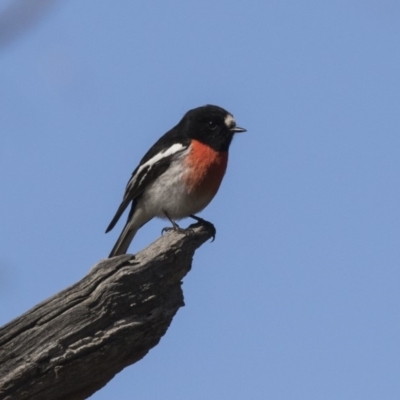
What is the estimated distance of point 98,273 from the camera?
17.9ft

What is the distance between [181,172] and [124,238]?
835 millimetres

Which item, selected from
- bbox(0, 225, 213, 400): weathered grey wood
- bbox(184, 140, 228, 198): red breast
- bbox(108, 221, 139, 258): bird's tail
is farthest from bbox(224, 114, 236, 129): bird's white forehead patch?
bbox(0, 225, 213, 400): weathered grey wood

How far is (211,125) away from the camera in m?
8.55

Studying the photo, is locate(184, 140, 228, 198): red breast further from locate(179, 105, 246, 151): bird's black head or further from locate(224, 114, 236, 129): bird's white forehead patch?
locate(224, 114, 236, 129): bird's white forehead patch

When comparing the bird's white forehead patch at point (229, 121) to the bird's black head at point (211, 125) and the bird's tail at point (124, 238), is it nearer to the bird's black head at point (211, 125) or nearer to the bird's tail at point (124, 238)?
the bird's black head at point (211, 125)

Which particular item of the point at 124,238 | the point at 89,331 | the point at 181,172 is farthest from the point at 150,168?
the point at 89,331

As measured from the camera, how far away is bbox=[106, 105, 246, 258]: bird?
26.5ft

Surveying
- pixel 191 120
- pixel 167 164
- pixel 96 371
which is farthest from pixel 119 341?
pixel 191 120

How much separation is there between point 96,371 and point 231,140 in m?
3.53

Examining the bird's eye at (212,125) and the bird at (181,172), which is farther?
the bird's eye at (212,125)

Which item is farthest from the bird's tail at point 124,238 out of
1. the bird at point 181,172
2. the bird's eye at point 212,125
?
the bird's eye at point 212,125

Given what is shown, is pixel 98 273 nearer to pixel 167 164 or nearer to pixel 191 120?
pixel 167 164

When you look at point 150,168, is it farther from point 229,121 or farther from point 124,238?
point 229,121

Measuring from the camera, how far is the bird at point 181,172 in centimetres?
808
